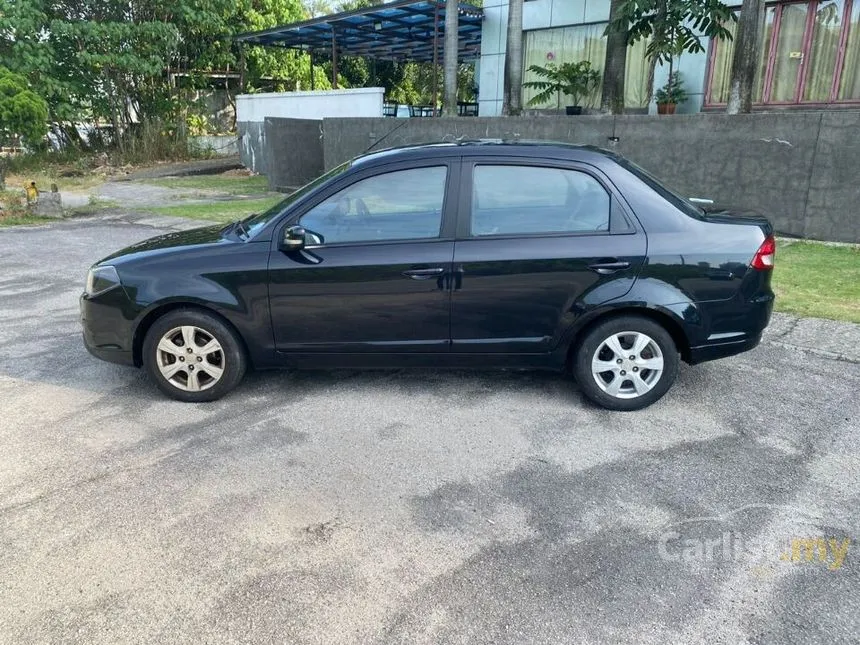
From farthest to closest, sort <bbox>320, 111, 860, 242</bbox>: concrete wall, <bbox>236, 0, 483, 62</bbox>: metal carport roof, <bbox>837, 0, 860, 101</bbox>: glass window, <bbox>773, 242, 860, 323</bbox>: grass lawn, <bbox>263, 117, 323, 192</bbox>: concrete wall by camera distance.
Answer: <bbox>236, 0, 483, 62</bbox>: metal carport roof → <bbox>263, 117, 323, 192</bbox>: concrete wall → <bbox>837, 0, 860, 101</bbox>: glass window → <bbox>320, 111, 860, 242</bbox>: concrete wall → <bbox>773, 242, 860, 323</bbox>: grass lawn

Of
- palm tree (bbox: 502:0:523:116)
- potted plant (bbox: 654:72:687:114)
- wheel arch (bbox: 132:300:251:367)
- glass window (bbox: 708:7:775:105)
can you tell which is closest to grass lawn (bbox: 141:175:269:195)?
palm tree (bbox: 502:0:523:116)

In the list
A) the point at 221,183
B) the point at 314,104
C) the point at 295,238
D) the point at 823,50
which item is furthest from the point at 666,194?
the point at 314,104

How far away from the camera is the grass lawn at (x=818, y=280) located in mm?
6449

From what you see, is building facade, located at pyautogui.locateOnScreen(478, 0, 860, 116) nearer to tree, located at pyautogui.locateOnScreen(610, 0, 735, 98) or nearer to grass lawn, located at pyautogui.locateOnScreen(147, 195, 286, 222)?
tree, located at pyautogui.locateOnScreen(610, 0, 735, 98)

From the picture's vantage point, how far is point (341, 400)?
181 inches

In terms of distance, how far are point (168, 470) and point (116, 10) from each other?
2384 cm

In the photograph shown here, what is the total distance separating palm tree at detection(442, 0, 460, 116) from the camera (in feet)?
47.5

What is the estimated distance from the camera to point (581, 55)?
1625 cm

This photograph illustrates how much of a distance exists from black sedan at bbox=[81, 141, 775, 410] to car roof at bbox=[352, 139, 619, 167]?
0.01 metres

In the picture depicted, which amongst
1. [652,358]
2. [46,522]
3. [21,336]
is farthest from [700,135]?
[46,522]

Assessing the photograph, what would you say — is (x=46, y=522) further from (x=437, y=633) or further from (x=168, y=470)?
(x=437, y=633)

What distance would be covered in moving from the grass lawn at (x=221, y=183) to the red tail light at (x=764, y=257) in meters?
13.9

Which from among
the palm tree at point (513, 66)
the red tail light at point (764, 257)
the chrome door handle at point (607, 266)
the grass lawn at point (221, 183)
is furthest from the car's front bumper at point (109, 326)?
the grass lawn at point (221, 183)

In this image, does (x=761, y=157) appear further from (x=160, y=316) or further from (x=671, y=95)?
(x=160, y=316)
